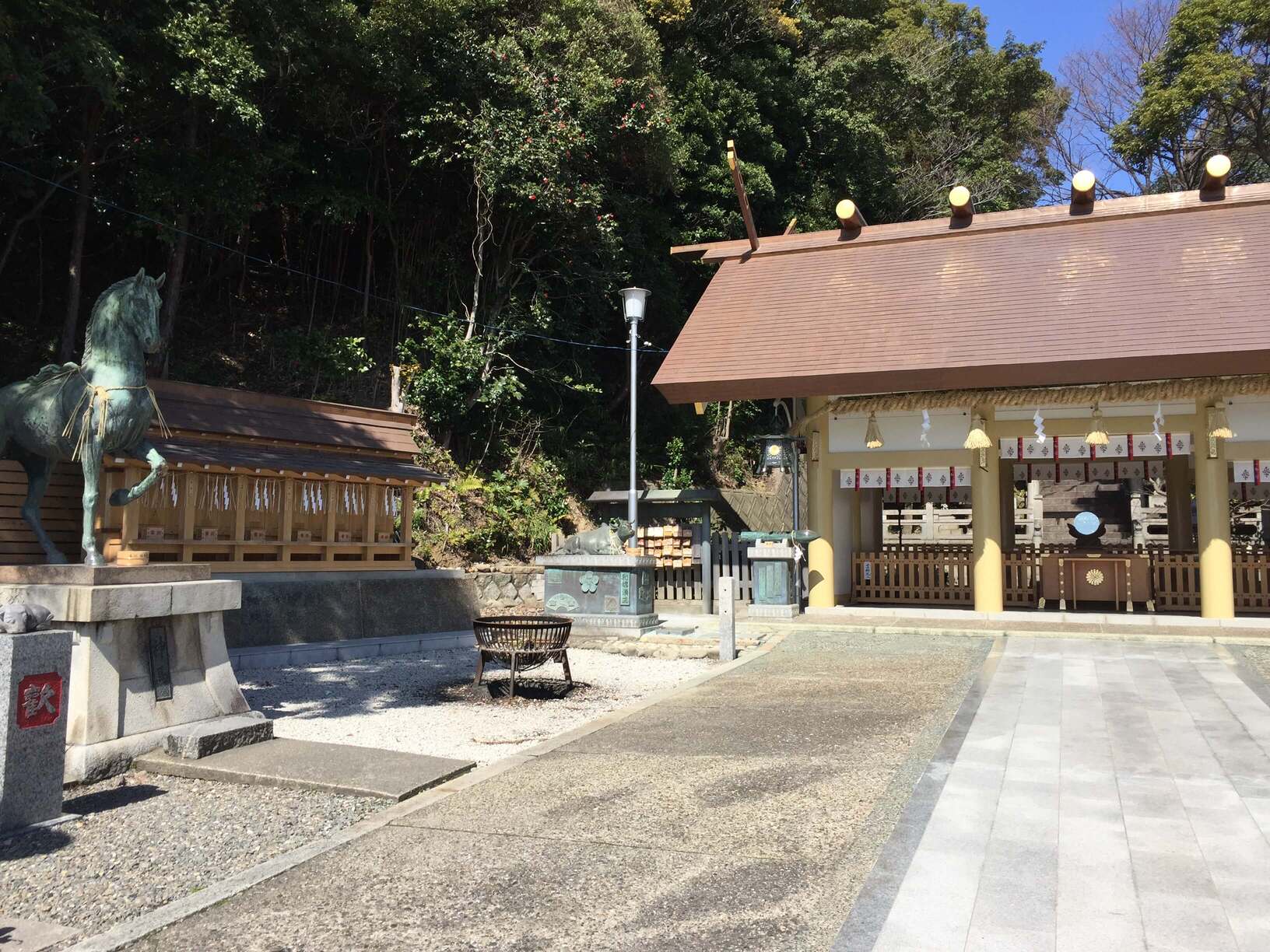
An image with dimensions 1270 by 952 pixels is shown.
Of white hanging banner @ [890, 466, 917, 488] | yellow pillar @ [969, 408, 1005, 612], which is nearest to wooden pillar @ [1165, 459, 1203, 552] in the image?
yellow pillar @ [969, 408, 1005, 612]

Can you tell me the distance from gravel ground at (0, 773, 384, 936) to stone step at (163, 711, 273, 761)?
245 millimetres

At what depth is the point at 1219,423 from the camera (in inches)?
467

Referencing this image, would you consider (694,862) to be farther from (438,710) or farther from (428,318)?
(428,318)

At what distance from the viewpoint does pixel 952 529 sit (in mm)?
31562

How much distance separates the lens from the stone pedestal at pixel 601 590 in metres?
12.6

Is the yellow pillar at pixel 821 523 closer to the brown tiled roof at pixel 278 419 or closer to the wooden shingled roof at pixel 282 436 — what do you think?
the wooden shingled roof at pixel 282 436

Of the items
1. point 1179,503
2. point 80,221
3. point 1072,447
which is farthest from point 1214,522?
point 80,221

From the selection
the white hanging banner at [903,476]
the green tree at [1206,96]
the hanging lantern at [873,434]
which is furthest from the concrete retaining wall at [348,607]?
the green tree at [1206,96]

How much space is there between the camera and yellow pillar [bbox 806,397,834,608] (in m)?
14.3

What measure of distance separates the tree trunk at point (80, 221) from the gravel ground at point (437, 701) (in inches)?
334

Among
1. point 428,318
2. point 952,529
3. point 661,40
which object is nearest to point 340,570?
point 428,318

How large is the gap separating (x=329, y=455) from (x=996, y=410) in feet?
Answer: 33.6

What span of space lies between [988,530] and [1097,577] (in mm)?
2586

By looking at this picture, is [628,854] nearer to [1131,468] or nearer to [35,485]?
[35,485]
